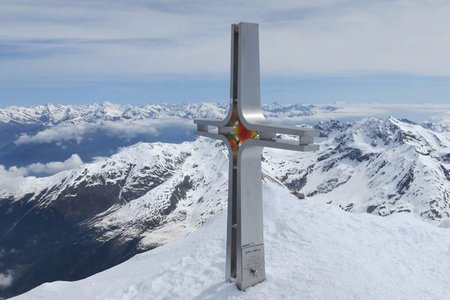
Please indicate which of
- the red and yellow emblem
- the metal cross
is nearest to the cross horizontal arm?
the metal cross

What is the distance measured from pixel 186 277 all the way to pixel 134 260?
1182 cm

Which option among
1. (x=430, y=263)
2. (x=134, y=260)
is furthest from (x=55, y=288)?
(x=430, y=263)

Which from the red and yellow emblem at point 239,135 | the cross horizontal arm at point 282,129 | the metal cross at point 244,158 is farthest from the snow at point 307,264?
the cross horizontal arm at point 282,129

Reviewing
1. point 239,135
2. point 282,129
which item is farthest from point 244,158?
point 282,129

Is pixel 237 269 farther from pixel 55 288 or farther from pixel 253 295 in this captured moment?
pixel 55 288

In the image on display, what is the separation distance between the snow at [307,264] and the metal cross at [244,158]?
1447 millimetres

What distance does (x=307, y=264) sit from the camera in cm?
2803

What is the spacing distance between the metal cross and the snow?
1.45 meters

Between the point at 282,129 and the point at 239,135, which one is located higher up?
the point at 282,129

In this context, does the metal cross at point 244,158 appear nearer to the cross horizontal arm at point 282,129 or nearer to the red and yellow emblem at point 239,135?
the red and yellow emblem at point 239,135

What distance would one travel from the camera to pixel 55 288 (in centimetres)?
3256

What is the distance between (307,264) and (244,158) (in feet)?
22.7

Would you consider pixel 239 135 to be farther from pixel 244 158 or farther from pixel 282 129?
pixel 282 129

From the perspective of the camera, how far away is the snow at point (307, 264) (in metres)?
25.8
